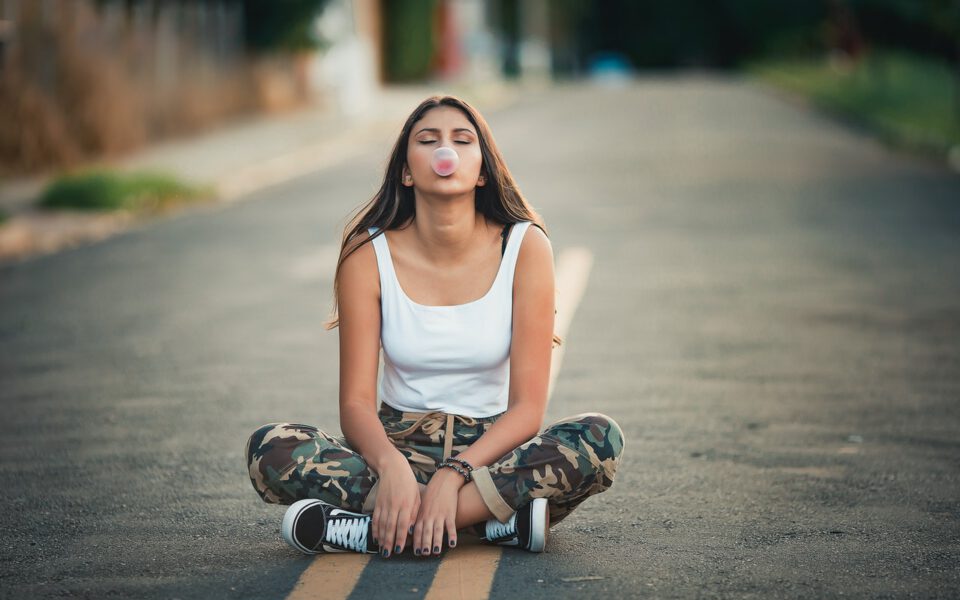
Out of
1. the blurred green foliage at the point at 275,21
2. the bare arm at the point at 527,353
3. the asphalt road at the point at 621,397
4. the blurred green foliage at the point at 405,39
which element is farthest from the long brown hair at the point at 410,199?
the blurred green foliage at the point at 405,39

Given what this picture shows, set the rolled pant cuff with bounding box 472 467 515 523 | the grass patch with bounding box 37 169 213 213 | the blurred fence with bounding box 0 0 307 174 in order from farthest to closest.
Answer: the blurred fence with bounding box 0 0 307 174 < the grass patch with bounding box 37 169 213 213 < the rolled pant cuff with bounding box 472 467 515 523

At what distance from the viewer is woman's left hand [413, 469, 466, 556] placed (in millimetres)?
4430

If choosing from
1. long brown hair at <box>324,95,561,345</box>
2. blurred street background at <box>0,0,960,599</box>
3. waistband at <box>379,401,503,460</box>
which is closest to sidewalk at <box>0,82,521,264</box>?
blurred street background at <box>0,0,960,599</box>

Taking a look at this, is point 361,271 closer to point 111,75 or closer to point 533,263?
point 533,263

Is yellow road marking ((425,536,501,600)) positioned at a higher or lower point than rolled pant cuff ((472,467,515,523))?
lower

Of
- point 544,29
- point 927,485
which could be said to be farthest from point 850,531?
point 544,29

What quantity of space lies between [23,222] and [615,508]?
10523mm

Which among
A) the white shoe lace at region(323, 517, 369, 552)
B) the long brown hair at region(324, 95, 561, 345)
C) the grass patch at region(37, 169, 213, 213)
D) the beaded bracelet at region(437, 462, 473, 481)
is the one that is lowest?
the grass patch at region(37, 169, 213, 213)

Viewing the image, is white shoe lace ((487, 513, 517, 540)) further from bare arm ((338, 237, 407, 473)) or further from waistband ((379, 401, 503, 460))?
bare arm ((338, 237, 407, 473))

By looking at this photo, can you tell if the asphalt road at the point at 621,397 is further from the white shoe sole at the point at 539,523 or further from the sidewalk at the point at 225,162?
the sidewalk at the point at 225,162

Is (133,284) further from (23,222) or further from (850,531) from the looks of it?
(850,531)

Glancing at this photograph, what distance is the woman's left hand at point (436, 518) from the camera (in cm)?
443

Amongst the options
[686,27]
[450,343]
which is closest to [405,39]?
[686,27]

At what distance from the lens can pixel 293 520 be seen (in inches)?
180
